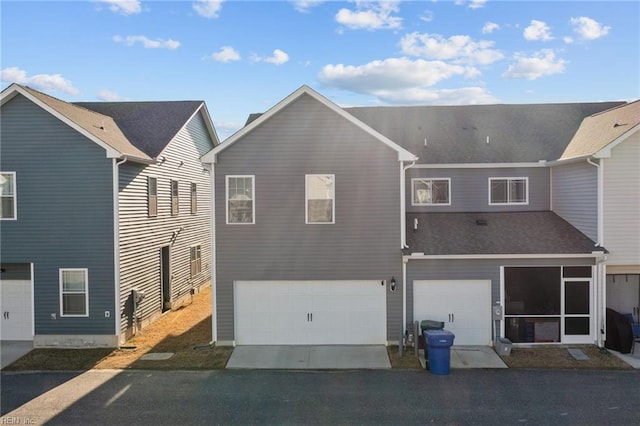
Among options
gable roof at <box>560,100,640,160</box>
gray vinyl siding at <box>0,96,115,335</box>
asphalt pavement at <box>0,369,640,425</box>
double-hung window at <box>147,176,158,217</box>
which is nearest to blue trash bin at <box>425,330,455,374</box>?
asphalt pavement at <box>0,369,640,425</box>

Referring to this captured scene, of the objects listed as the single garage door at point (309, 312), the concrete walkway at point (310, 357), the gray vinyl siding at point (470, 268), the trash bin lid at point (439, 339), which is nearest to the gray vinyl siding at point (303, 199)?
the single garage door at point (309, 312)

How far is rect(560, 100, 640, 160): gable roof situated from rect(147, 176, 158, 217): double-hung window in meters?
14.5

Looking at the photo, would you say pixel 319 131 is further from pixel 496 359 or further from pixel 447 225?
pixel 496 359

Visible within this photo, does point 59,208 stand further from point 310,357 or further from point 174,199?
point 310,357

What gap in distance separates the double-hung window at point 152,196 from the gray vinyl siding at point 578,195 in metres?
14.5

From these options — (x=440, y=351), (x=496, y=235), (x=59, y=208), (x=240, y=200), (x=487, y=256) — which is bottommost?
(x=440, y=351)

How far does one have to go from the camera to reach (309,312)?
1437 cm

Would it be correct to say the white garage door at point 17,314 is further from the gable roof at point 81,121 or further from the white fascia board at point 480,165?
the white fascia board at point 480,165

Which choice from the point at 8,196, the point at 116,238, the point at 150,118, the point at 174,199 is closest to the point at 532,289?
the point at 116,238

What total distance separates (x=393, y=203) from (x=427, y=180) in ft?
10.8

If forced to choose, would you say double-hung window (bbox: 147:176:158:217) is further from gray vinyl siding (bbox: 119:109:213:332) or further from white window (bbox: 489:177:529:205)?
white window (bbox: 489:177:529:205)

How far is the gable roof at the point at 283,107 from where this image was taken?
554 inches

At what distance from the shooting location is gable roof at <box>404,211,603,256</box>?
14045 mm

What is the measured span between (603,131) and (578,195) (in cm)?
239
